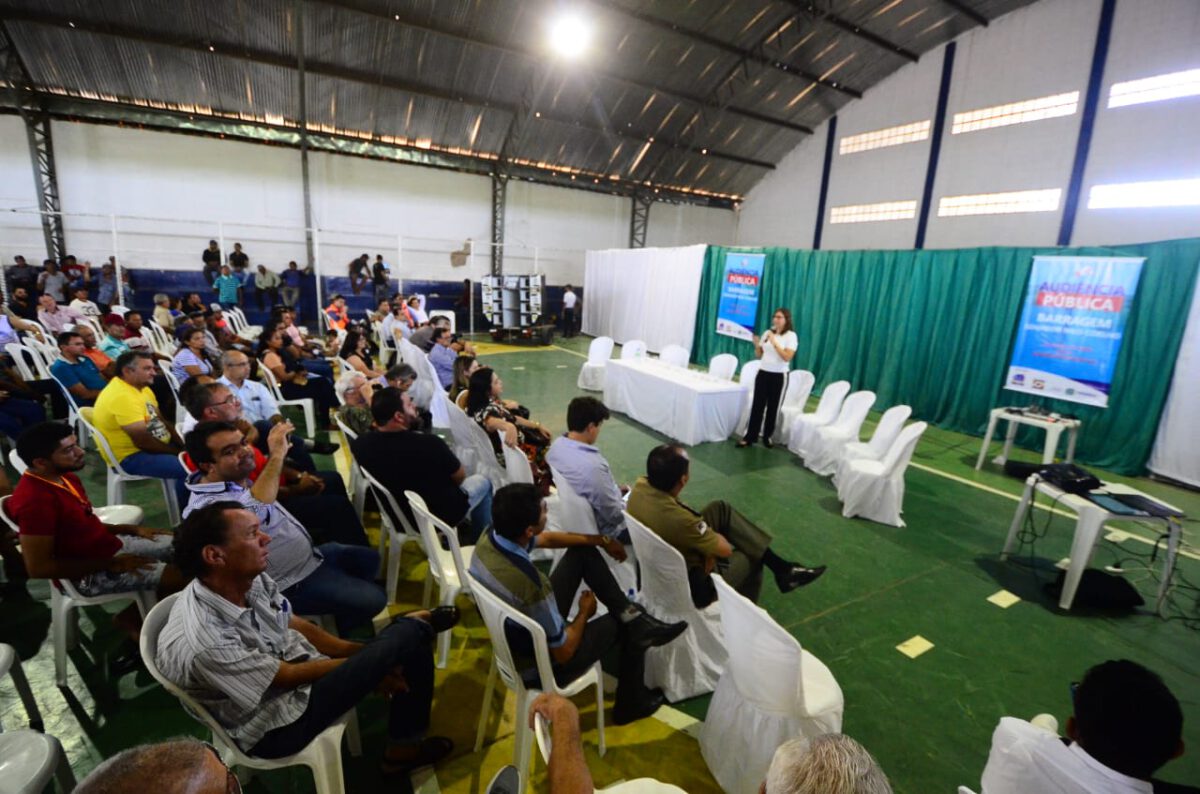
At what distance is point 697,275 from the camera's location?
37.1 feet

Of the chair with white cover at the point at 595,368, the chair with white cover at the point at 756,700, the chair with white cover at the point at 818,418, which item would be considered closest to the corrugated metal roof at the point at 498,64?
the chair with white cover at the point at 595,368

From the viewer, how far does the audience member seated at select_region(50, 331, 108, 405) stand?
3973mm

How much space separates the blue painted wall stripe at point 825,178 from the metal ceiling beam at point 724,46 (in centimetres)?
94

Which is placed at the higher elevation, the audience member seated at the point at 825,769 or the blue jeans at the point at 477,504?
the audience member seated at the point at 825,769

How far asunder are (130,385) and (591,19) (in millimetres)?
10421

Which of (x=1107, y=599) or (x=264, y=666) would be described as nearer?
(x=264, y=666)

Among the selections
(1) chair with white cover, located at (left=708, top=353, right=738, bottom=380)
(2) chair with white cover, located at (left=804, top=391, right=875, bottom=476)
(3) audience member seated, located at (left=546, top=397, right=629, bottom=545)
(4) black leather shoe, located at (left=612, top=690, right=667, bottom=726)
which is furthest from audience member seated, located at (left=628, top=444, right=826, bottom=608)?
(1) chair with white cover, located at (left=708, top=353, right=738, bottom=380)

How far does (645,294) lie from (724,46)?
226 inches

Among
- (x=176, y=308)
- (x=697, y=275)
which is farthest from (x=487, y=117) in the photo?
(x=176, y=308)

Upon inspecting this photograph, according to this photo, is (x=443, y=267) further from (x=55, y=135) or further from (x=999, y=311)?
(x=999, y=311)

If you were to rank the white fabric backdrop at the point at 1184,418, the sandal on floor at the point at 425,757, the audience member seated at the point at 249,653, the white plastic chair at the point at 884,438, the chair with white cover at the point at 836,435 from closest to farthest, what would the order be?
the audience member seated at the point at 249,653 → the sandal on floor at the point at 425,757 → the white plastic chair at the point at 884,438 → the chair with white cover at the point at 836,435 → the white fabric backdrop at the point at 1184,418

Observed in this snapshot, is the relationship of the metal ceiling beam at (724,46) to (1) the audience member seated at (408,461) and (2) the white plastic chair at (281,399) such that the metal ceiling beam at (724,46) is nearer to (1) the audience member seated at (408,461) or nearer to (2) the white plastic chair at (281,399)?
(2) the white plastic chair at (281,399)

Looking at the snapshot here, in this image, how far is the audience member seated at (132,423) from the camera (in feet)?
10.3

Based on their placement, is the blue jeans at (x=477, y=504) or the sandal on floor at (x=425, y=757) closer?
the sandal on floor at (x=425, y=757)
